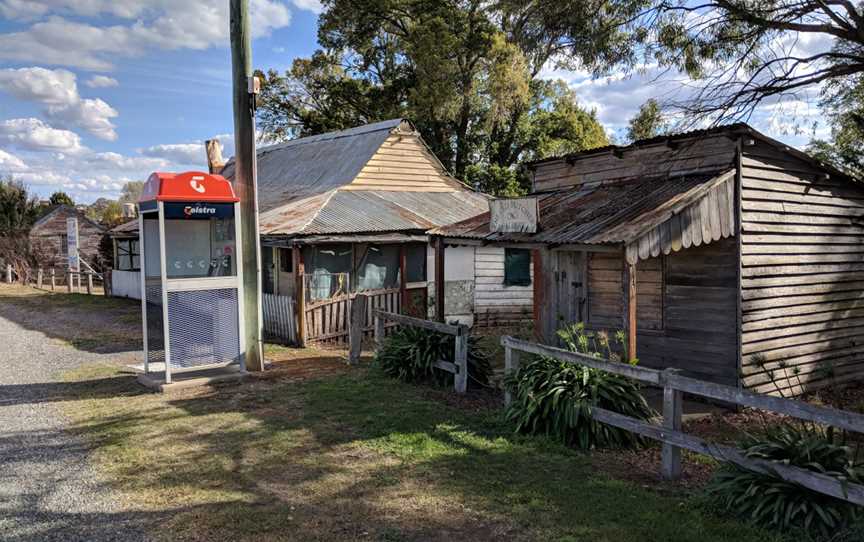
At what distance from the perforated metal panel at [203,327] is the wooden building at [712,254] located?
3.66m

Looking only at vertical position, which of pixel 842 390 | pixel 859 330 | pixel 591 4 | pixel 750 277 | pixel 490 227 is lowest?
pixel 842 390

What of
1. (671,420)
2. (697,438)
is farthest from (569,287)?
(697,438)

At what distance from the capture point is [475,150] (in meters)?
29.5

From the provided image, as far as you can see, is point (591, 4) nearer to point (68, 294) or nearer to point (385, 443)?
point (385, 443)

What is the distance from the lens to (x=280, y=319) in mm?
13984

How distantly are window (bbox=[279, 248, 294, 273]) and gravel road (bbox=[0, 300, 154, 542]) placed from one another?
561 cm

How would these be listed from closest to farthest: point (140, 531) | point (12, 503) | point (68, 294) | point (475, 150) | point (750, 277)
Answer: point (140, 531) → point (12, 503) → point (750, 277) → point (68, 294) → point (475, 150)

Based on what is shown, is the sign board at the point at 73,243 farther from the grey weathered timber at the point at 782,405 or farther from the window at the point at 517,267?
the grey weathered timber at the point at 782,405

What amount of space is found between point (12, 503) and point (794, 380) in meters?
10.3

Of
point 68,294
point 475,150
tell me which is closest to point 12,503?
point 68,294

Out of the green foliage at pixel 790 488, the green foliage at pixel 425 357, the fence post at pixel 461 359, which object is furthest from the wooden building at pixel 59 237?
the green foliage at pixel 790 488

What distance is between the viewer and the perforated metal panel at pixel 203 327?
30.5ft

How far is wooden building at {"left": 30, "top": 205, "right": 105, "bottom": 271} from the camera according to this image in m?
32.8

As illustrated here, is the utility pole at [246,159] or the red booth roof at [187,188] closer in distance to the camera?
the red booth roof at [187,188]
